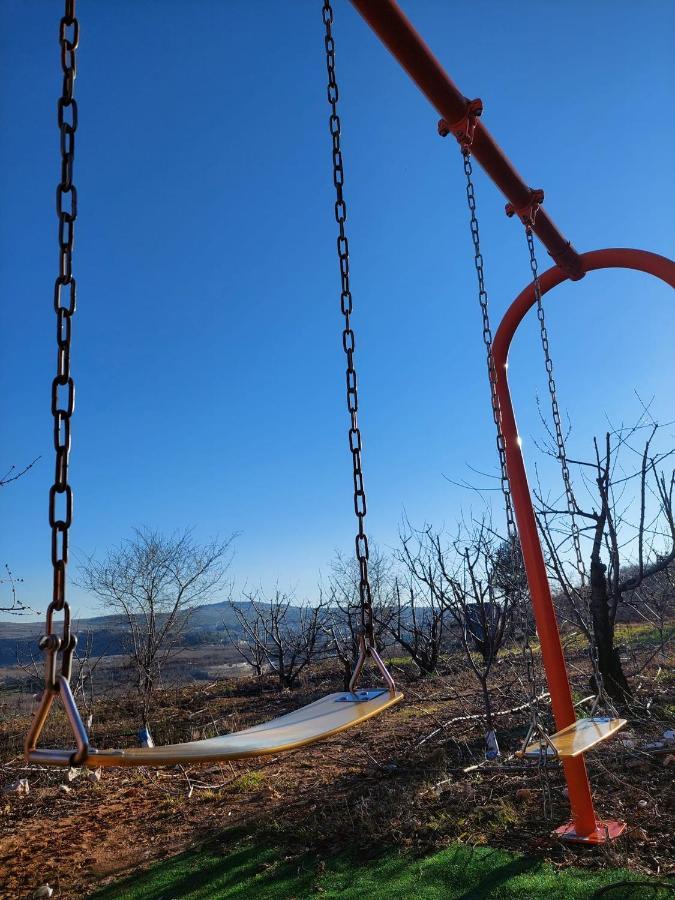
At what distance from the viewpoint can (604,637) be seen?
5879 mm

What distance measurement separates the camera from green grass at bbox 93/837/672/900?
2.76 m

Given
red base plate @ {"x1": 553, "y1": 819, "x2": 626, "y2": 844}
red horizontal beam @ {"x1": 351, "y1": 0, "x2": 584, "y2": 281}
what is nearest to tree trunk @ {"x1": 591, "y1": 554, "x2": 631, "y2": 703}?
red base plate @ {"x1": 553, "y1": 819, "x2": 626, "y2": 844}

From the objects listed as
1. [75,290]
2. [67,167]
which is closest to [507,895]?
[75,290]

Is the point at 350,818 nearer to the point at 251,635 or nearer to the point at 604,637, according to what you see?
the point at 604,637

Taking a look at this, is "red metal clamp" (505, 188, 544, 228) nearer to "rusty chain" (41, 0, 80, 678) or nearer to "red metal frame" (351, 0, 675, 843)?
"red metal frame" (351, 0, 675, 843)

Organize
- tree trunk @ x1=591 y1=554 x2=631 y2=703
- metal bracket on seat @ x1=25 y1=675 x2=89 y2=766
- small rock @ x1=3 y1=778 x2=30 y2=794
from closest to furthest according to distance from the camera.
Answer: metal bracket on seat @ x1=25 y1=675 x2=89 y2=766
small rock @ x1=3 y1=778 x2=30 y2=794
tree trunk @ x1=591 y1=554 x2=631 y2=703

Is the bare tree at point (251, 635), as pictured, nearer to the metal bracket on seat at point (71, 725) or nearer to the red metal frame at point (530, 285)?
the red metal frame at point (530, 285)

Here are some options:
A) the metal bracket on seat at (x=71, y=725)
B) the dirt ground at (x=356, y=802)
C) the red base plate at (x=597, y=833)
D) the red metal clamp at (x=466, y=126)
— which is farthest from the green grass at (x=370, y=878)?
the red metal clamp at (x=466, y=126)

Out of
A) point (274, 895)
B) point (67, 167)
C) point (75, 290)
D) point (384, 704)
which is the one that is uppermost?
point (67, 167)

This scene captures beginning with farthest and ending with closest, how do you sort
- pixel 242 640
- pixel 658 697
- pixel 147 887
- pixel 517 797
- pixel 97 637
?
pixel 242 640, pixel 97 637, pixel 658 697, pixel 517 797, pixel 147 887

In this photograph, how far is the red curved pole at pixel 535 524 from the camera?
319cm

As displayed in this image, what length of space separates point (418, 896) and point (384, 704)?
55.3 inches

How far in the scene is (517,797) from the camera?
3.88 meters

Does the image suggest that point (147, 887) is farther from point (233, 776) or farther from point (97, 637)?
point (97, 637)
